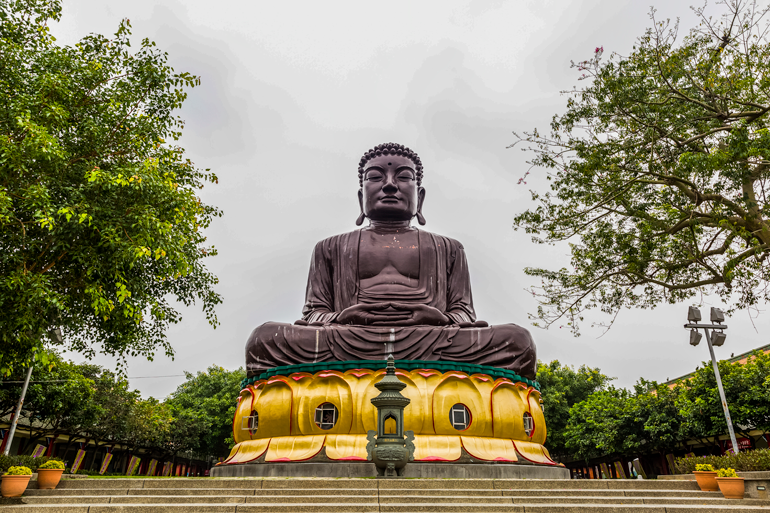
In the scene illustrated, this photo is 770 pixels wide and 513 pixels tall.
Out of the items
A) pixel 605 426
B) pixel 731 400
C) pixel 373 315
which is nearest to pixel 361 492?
pixel 373 315

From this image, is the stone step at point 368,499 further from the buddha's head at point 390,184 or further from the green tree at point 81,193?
the buddha's head at point 390,184

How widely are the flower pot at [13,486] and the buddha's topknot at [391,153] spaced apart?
10426 millimetres

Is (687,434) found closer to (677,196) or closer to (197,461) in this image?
(677,196)

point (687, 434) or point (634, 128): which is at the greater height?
point (634, 128)

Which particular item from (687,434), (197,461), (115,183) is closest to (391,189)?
(115,183)

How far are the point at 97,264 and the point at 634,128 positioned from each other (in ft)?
29.6

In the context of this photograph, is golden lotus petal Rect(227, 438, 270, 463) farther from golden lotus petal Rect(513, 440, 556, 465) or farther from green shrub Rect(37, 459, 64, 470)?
golden lotus petal Rect(513, 440, 556, 465)

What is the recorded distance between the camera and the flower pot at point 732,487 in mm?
7097

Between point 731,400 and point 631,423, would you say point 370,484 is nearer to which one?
point 731,400

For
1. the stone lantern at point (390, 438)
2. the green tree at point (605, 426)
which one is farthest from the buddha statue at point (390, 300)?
the green tree at point (605, 426)

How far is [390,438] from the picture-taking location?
323 inches

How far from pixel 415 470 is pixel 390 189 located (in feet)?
23.9

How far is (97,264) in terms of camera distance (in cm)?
757

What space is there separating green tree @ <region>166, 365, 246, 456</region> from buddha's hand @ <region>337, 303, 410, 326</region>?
16.3 metres
